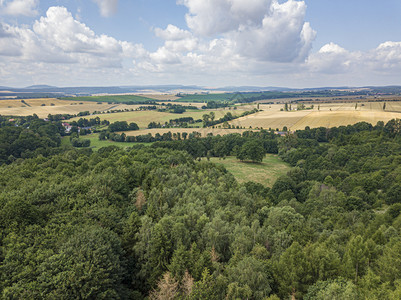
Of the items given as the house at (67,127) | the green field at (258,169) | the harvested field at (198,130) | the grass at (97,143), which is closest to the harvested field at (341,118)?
the harvested field at (198,130)

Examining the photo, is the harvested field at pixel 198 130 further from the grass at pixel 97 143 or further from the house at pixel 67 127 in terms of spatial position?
the house at pixel 67 127

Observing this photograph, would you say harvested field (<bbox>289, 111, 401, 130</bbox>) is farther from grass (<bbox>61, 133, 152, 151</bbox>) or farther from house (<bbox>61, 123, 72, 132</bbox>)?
house (<bbox>61, 123, 72, 132</bbox>)

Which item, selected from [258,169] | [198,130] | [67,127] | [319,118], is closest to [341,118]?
[319,118]

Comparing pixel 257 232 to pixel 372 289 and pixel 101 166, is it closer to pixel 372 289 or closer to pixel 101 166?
pixel 372 289

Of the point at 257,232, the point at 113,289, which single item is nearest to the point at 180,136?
the point at 257,232

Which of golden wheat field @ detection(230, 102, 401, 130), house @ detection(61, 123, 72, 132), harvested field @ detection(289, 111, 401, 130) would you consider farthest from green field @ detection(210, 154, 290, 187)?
house @ detection(61, 123, 72, 132)

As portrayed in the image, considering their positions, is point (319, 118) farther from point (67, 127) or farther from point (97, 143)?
point (67, 127)
